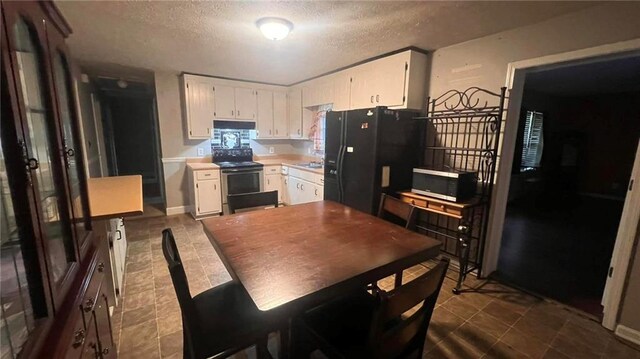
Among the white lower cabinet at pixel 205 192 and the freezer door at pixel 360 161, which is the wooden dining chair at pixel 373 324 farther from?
the white lower cabinet at pixel 205 192

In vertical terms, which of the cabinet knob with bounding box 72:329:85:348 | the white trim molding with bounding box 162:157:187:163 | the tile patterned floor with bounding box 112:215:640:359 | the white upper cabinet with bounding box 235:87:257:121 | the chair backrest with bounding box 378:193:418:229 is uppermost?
the white upper cabinet with bounding box 235:87:257:121

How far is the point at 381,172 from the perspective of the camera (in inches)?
112

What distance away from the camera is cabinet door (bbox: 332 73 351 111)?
371cm

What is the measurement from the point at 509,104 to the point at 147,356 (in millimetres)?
3446

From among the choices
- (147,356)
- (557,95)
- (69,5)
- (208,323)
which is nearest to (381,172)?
(208,323)

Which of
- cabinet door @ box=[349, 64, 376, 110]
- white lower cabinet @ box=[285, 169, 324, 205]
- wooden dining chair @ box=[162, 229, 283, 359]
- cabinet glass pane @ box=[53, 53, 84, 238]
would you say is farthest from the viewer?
white lower cabinet @ box=[285, 169, 324, 205]

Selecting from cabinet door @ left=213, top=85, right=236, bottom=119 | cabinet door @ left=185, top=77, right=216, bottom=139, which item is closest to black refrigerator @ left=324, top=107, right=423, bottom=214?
cabinet door @ left=213, top=85, right=236, bottom=119

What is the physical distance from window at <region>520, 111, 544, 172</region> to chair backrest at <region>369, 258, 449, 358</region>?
5.50 meters

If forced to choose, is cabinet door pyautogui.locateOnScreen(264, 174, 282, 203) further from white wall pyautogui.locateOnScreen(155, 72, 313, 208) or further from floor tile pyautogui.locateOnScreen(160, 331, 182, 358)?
floor tile pyautogui.locateOnScreen(160, 331, 182, 358)

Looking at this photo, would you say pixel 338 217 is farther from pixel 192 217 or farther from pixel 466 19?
pixel 192 217

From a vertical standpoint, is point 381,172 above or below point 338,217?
above

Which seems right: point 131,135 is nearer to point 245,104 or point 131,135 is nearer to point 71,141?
point 245,104

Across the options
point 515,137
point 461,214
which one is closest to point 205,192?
point 461,214

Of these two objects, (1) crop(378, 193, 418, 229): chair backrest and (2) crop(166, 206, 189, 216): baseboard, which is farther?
(2) crop(166, 206, 189, 216): baseboard
